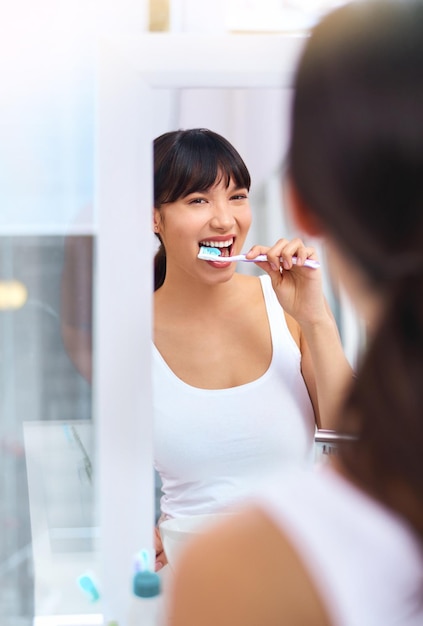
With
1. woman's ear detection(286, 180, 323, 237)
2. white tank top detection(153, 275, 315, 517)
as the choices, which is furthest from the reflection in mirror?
woman's ear detection(286, 180, 323, 237)

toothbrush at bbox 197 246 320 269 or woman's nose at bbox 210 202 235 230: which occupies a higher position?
woman's nose at bbox 210 202 235 230

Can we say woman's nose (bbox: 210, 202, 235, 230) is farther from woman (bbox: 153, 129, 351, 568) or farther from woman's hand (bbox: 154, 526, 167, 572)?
woman's hand (bbox: 154, 526, 167, 572)

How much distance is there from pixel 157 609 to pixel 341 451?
48 centimetres

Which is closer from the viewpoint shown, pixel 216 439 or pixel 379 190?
pixel 379 190

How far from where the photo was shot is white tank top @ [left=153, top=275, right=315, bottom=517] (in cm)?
84

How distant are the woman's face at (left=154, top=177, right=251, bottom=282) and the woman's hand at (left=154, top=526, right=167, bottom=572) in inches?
10.9

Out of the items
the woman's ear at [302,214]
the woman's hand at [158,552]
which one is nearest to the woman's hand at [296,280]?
the woman's hand at [158,552]

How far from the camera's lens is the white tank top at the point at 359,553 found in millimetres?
320

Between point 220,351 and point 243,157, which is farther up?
point 243,157

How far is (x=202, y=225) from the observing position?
83cm

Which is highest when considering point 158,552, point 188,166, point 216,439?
point 188,166

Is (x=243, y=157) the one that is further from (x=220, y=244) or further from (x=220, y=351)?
(x=220, y=351)

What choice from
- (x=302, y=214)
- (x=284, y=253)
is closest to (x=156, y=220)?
(x=284, y=253)

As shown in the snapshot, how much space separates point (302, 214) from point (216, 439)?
53 centimetres
